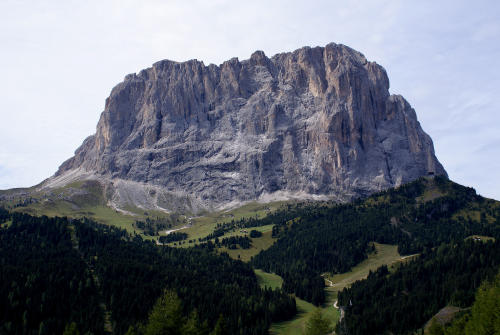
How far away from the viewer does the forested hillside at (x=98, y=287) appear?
115 metres

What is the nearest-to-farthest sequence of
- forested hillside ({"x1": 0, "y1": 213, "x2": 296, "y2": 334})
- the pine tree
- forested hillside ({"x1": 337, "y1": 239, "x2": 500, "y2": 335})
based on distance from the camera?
1. the pine tree
2. forested hillside ({"x1": 0, "y1": 213, "x2": 296, "y2": 334})
3. forested hillside ({"x1": 337, "y1": 239, "x2": 500, "y2": 335})

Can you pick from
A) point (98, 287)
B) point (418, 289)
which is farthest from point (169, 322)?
point (418, 289)

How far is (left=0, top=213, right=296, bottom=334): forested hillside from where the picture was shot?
377 feet

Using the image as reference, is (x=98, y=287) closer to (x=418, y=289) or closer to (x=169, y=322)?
(x=169, y=322)

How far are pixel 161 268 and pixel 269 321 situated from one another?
5082 centimetres

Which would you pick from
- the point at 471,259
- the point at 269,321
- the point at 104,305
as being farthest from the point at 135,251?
the point at 471,259

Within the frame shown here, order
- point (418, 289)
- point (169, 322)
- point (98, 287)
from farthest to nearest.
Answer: point (418, 289), point (98, 287), point (169, 322)

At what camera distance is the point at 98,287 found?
134875 mm

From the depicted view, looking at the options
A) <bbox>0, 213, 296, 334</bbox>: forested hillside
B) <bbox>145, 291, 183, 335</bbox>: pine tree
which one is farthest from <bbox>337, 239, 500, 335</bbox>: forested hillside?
<bbox>145, 291, 183, 335</bbox>: pine tree

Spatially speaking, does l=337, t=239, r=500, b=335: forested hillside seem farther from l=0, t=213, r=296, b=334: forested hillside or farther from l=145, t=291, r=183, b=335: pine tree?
l=145, t=291, r=183, b=335: pine tree

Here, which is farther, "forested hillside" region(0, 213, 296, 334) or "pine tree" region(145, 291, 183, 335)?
"forested hillside" region(0, 213, 296, 334)

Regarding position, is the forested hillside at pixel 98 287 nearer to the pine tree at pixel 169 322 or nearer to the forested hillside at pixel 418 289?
the pine tree at pixel 169 322

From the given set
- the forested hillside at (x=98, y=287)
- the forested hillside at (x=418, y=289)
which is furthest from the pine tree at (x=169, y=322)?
the forested hillside at (x=418, y=289)

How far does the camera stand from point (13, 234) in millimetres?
181625
